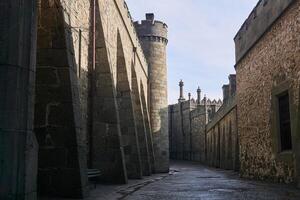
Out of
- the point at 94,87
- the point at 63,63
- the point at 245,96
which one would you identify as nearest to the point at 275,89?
the point at 245,96

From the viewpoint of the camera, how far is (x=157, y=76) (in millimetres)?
27359

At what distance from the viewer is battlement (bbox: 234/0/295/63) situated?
491 inches

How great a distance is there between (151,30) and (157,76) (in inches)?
122

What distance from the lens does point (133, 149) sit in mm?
15070

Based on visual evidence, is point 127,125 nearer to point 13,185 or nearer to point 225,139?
point 13,185

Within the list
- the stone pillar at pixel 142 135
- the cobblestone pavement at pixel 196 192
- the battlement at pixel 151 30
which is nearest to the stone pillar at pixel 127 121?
the cobblestone pavement at pixel 196 192

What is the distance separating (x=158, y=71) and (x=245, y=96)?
10.9 metres

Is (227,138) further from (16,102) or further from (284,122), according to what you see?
(16,102)

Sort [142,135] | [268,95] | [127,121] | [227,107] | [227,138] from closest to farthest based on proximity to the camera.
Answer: [268,95] → [127,121] → [142,135] → [227,107] → [227,138]

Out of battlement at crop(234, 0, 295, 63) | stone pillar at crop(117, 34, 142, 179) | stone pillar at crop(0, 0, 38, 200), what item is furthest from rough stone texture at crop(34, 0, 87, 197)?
stone pillar at crop(117, 34, 142, 179)

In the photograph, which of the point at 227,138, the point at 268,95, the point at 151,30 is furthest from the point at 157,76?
the point at 268,95

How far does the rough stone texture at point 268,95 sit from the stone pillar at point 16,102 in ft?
25.2

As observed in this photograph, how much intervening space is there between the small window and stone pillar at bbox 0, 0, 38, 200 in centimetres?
886

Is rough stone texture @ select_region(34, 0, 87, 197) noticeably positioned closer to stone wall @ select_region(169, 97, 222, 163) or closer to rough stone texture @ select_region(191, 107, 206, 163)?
stone wall @ select_region(169, 97, 222, 163)
